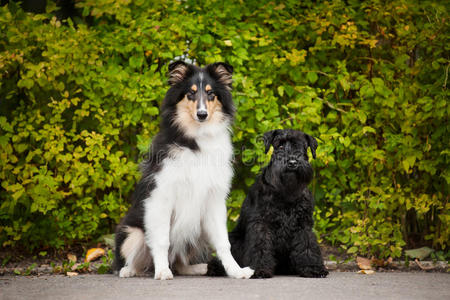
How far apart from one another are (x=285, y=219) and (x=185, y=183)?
3.16 ft

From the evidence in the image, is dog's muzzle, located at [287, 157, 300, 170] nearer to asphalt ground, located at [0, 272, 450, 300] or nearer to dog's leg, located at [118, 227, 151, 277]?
asphalt ground, located at [0, 272, 450, 300]

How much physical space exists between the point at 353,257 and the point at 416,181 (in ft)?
3.63

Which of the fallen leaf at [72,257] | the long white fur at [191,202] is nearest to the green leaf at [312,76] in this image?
the long white fur at [191,202]

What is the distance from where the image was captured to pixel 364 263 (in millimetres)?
5754

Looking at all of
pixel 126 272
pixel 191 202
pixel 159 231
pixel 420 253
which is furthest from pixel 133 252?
pixel 420 253

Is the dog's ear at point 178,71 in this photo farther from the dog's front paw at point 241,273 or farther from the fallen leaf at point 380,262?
the fallen leaf at point 380,262

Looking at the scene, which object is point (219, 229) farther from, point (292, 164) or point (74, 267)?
point (74, 267)

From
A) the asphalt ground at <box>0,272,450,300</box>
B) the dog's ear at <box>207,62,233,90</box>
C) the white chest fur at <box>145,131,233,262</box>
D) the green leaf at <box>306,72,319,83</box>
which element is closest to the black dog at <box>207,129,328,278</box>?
the asphalt ground at <box>0,272,450,300</box>

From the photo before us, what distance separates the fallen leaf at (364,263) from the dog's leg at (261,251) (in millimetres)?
1267

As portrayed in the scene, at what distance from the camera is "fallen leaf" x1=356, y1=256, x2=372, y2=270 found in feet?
18.6

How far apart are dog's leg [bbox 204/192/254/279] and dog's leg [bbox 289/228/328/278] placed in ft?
1.77

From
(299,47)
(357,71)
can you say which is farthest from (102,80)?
(357,71)

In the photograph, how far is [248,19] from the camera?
6445 millimetres

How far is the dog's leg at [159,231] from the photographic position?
482 cm
